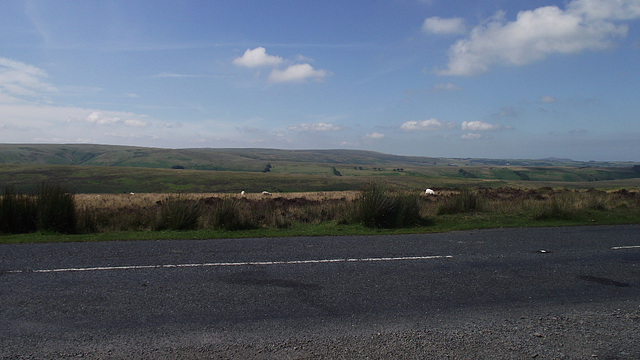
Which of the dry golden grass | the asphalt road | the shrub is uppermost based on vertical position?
the shrub

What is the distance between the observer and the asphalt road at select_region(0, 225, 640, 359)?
14.5 ft

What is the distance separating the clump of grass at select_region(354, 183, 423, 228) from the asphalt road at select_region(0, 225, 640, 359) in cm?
378

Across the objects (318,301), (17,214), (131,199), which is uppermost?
(17,214)

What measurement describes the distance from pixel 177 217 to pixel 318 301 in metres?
8.21

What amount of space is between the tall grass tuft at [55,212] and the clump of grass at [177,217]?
97.1 inches

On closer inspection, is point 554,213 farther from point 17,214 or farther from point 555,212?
point 17,214

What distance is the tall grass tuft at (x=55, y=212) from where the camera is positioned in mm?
11680

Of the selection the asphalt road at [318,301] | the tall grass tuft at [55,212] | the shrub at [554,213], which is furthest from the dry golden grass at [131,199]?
the asphalt road at [318,301]

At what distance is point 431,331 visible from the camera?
15.7 ft

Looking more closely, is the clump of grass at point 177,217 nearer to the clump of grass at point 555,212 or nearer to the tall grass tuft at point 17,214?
the tall grass tuft at point 17,214

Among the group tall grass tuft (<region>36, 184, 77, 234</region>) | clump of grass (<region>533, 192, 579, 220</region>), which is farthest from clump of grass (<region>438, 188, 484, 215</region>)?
tall grass tuft (<region>36, 184, 77, 234</region>)

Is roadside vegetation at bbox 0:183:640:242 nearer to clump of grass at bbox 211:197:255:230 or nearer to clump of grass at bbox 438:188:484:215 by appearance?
clump of grass at bbox 211:197:255:230

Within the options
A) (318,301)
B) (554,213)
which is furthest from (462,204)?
(318,301)

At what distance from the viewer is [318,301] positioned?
5.71m
